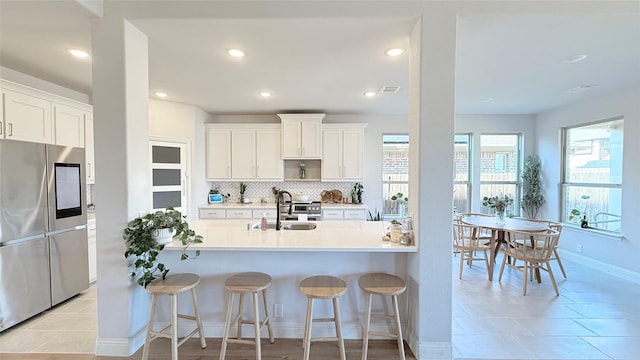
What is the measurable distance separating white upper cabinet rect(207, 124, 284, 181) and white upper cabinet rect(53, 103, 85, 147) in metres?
1.86

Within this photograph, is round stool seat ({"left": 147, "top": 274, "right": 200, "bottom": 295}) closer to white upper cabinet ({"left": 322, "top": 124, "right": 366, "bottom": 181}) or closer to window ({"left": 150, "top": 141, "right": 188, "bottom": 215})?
window ({"left": 150, "top": 141, "right": 188, "bottom": 215})

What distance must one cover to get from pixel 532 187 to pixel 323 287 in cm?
506

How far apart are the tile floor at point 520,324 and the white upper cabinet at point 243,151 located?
2556 millimetres

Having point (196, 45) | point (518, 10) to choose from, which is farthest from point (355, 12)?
point (196, 45)

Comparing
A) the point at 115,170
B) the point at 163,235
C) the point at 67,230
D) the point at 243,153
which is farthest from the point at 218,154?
the point at 163,235

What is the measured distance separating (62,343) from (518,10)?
4.44 m

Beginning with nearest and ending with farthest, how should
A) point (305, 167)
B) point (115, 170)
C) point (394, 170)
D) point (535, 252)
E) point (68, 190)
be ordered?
point (115, 170) → point (68, 190) → point (535, 252) → point (305, 167) → point (394, 170)

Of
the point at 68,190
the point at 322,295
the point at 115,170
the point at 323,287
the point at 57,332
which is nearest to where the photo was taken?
the point at 322,295

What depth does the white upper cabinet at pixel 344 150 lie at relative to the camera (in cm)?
507

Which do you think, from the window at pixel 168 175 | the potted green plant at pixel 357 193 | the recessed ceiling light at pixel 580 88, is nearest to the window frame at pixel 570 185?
the recessed ceiling light at pixel 580 88

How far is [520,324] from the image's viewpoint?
8.79ft

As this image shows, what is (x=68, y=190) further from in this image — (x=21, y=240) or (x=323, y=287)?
(x=323, y=287)

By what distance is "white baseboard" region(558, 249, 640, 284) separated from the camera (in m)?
3.74

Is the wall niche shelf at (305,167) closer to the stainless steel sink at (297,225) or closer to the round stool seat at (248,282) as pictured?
the stainless steel sink at (297,225)
